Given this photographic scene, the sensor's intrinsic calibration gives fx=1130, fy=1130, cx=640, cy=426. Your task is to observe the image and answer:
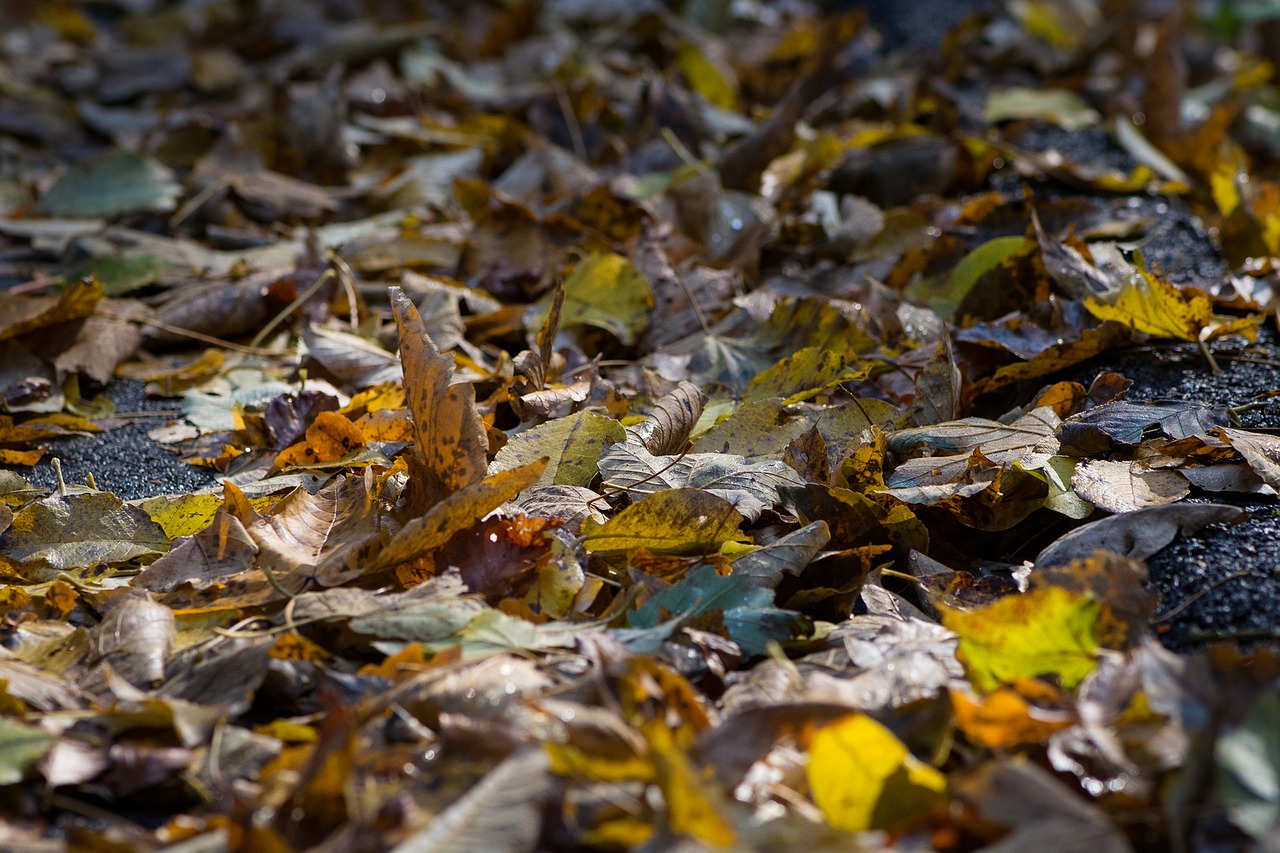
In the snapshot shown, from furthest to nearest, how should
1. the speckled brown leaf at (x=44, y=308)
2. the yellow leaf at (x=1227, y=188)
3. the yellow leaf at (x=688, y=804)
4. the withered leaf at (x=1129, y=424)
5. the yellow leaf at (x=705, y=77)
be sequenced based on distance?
the yellow leaf at (x=705, y=77)
the yellow leaf at (x=1227, y=188)
the speckled brown leaf at (x=44, y=308)
the withered leaf at (x=1129, y=424)
the yellow leaf at (x=688, y=804)

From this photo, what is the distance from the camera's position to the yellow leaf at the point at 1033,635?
1018mm

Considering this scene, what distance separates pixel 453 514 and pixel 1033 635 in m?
0.58

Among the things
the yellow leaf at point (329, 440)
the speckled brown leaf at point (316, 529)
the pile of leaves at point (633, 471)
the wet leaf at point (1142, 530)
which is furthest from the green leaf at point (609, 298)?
the wet leaf at point (1142, 530)

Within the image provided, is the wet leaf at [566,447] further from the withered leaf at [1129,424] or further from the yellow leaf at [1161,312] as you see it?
the yellow leaf at [1161,312]

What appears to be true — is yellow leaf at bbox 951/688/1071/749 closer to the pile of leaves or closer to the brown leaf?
the pile of leaves

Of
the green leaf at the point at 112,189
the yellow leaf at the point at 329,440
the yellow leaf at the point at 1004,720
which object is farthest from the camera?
the green leaf at the point at 112,189

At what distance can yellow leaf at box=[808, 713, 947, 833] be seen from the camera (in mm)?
873

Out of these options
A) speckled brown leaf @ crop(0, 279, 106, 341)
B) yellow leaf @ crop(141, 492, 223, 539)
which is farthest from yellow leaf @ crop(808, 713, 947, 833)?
speckled brown leaf @ crop(0, 279, 106, 341)

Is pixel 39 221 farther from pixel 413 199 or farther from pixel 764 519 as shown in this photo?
pixel 764 519

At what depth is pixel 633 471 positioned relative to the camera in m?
1.37

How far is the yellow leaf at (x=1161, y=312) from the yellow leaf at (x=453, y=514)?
3.01ft

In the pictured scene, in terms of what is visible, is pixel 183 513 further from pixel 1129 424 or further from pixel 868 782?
pixel 1129 424

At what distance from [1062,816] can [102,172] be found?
8.00 feet

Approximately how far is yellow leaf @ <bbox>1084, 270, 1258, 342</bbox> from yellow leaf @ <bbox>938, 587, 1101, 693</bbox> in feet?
2.37
